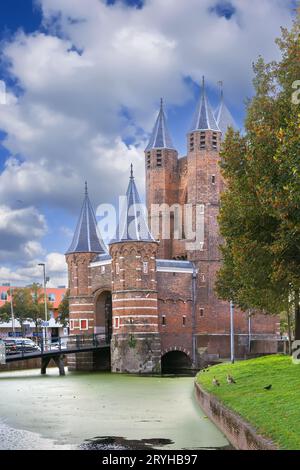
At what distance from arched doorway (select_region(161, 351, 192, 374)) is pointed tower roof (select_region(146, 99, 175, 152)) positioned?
17352 millimetres

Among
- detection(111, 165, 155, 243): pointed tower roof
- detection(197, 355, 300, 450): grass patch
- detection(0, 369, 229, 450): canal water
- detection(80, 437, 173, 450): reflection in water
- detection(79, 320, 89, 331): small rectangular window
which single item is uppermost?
detection(111, 165, 155, 243): pointed tower roof

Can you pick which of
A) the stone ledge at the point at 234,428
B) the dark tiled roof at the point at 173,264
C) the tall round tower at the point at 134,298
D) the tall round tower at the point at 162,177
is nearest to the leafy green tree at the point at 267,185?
the stone ledge at the point at 234,428

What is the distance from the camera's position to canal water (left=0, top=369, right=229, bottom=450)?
18672 mm

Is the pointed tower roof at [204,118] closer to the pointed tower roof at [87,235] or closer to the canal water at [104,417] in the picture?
the pointed tower roof at [87,235]

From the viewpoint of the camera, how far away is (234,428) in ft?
58.3

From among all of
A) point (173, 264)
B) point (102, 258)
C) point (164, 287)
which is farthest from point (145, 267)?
point (102, 258)

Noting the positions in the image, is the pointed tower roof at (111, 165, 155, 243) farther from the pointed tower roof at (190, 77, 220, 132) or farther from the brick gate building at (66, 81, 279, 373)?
the pointed tower roof at (190, 77, 220, 132)

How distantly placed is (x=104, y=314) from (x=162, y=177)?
12667 mm

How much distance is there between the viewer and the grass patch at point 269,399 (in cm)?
1496

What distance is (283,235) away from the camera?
21562 mm

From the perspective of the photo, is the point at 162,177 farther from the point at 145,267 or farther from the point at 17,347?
the point at 17,347

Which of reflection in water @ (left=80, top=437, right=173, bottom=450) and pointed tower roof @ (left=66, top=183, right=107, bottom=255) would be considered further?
pointed tower roof @ (left=66, top=183, right=107, bottom=255)

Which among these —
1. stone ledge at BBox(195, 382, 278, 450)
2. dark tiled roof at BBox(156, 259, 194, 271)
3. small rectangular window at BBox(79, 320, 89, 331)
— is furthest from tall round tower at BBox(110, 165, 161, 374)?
Answer: stone ledge at BBox(195, 382, 278, 450)

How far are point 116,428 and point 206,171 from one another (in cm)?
3748
